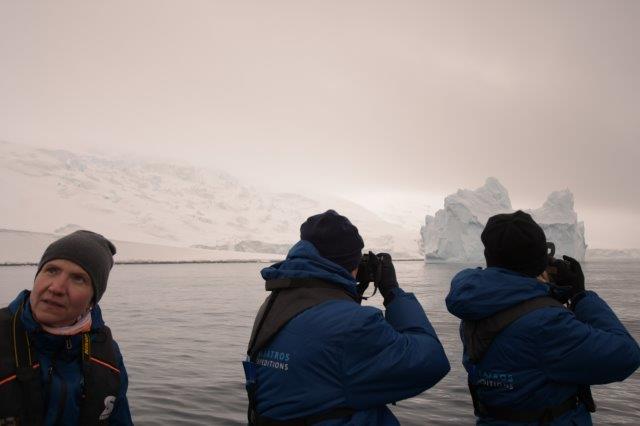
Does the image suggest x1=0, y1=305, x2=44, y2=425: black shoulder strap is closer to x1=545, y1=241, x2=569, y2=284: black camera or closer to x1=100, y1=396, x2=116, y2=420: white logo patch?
x1=100, y1=396, x2=116, y2=420: white logo patch

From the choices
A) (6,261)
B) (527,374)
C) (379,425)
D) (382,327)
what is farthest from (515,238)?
(6,261)

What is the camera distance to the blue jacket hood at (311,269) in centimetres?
252

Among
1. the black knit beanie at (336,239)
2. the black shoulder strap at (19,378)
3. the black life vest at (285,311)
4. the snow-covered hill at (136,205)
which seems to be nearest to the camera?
→ the black shoulder strap at (19,378)

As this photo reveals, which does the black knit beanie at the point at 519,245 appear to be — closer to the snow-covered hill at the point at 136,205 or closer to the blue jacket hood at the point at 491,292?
the blue jacket hood at the point at 491,292

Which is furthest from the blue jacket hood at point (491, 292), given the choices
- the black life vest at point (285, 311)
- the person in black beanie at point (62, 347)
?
the person in black beanie at point (62, 347)

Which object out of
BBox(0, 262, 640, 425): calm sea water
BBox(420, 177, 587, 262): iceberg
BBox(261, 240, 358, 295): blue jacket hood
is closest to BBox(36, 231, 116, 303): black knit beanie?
BBox(261, 240, 358, 295): blue jacket hood

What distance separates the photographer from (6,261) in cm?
7894

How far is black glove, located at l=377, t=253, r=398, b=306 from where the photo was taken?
9.50 feet

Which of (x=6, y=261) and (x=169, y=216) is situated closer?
(x=6, y=261)

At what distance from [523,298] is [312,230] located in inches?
58.7

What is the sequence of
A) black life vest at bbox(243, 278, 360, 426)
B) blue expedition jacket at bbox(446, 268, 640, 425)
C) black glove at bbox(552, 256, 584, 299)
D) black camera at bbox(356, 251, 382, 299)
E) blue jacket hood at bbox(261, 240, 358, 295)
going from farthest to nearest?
black glove at bbox(552, 256, 584, 299) → black camera at bbox(356, 251, 382, 299) → blue expedition jacket at bbox(446, 268, 640, 425) → blue jacket hood at bbox(261, 240, 358, 295) → black life vest at bbox(243, 278, 360, 426)

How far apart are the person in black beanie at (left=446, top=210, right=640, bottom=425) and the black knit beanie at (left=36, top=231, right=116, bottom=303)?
2350 millimetres

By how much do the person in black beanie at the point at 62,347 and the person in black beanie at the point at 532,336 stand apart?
2.34 meters

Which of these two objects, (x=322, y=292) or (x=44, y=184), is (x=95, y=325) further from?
(x=44, y=184)
